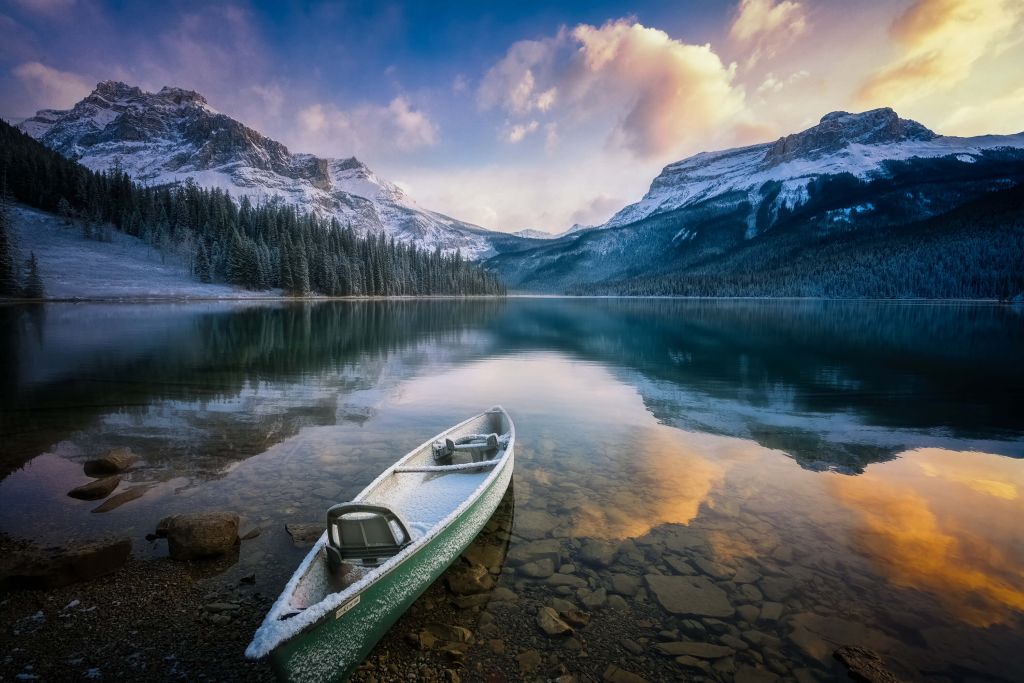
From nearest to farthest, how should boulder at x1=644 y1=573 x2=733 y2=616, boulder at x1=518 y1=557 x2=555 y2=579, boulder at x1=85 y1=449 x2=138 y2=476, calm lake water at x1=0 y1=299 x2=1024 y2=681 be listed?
calm lake water at x1=0 y1=299 x2=1024 y2=681 → boulder at x1=644 y1=573 x2=733 y2=616 → boulder at x1=518 y1=557 x2=555 y2=579 → boulder at x1=85 y1=449 x2=138 y2=476

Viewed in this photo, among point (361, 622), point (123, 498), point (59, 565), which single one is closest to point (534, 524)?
point (361, 622)

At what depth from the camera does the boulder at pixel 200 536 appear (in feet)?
26.1

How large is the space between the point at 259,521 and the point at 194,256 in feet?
451

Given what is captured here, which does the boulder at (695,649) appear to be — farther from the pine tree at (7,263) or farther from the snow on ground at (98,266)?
the snow on ground at (98,266)

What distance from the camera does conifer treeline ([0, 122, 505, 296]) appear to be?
116m

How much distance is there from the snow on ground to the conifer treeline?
11.6 feet

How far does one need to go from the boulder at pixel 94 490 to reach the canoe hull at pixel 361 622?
8.82 metres

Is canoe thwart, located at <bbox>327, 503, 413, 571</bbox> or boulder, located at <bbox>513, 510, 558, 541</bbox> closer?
canoe thwart, located at <bbox>327, 503, 413, 571</bbox>

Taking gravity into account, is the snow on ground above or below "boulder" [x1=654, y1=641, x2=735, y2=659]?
above

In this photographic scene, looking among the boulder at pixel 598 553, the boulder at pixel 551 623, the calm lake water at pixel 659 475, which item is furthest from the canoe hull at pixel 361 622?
the boulder at pixel 598 553

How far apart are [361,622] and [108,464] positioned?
10757mm

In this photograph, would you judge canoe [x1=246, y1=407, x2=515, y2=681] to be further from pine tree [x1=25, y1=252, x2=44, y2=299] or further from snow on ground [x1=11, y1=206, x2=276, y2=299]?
snow on ground [x1=11, y1=206, x2=276, y2=299]

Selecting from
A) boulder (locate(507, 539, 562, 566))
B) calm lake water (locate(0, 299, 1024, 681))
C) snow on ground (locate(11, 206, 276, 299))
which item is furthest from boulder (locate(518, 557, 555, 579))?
snow on ground (locate(11, 206, 276, 299))

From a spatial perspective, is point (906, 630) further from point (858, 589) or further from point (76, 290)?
point (76, 290)
